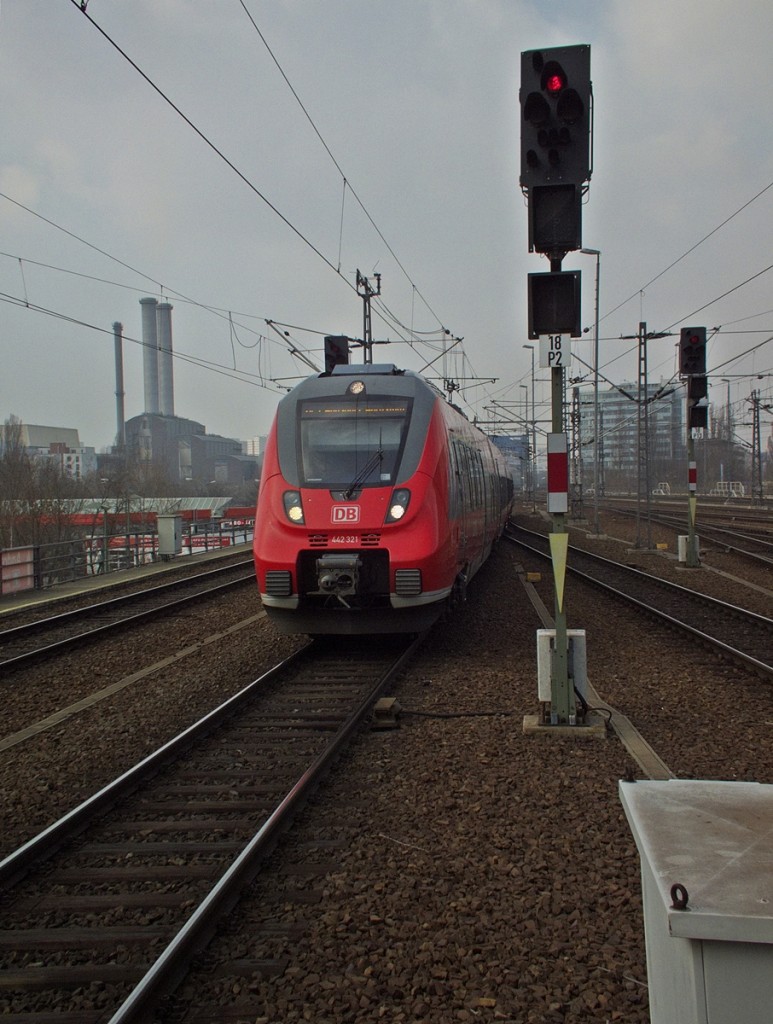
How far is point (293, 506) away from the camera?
28.9 ft

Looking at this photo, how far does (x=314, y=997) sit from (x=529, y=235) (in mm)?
5297

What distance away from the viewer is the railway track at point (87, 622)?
10133 millimetres

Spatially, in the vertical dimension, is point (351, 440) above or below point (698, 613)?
above

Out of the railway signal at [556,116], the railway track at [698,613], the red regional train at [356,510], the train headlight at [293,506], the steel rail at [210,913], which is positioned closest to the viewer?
the steel rail at [210,913]

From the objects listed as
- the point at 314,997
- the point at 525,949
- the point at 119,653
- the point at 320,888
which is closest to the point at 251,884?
the point at 320,888

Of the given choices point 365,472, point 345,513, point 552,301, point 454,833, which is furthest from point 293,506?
point 454,833

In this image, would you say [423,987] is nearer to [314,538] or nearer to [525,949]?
[525,949]

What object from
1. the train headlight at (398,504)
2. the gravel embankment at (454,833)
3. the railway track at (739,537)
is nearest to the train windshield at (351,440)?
the train headlight at (398,504)

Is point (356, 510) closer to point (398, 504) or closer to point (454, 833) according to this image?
point (398, 504)

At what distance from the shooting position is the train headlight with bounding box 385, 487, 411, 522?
28.3 feet

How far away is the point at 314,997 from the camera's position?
9.87 feet

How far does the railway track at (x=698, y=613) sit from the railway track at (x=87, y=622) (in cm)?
765

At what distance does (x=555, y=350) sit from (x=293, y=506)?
3627 millimetres

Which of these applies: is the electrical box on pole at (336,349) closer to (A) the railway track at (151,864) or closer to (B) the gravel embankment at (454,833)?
(B) the gravel embankment at (454,833)
